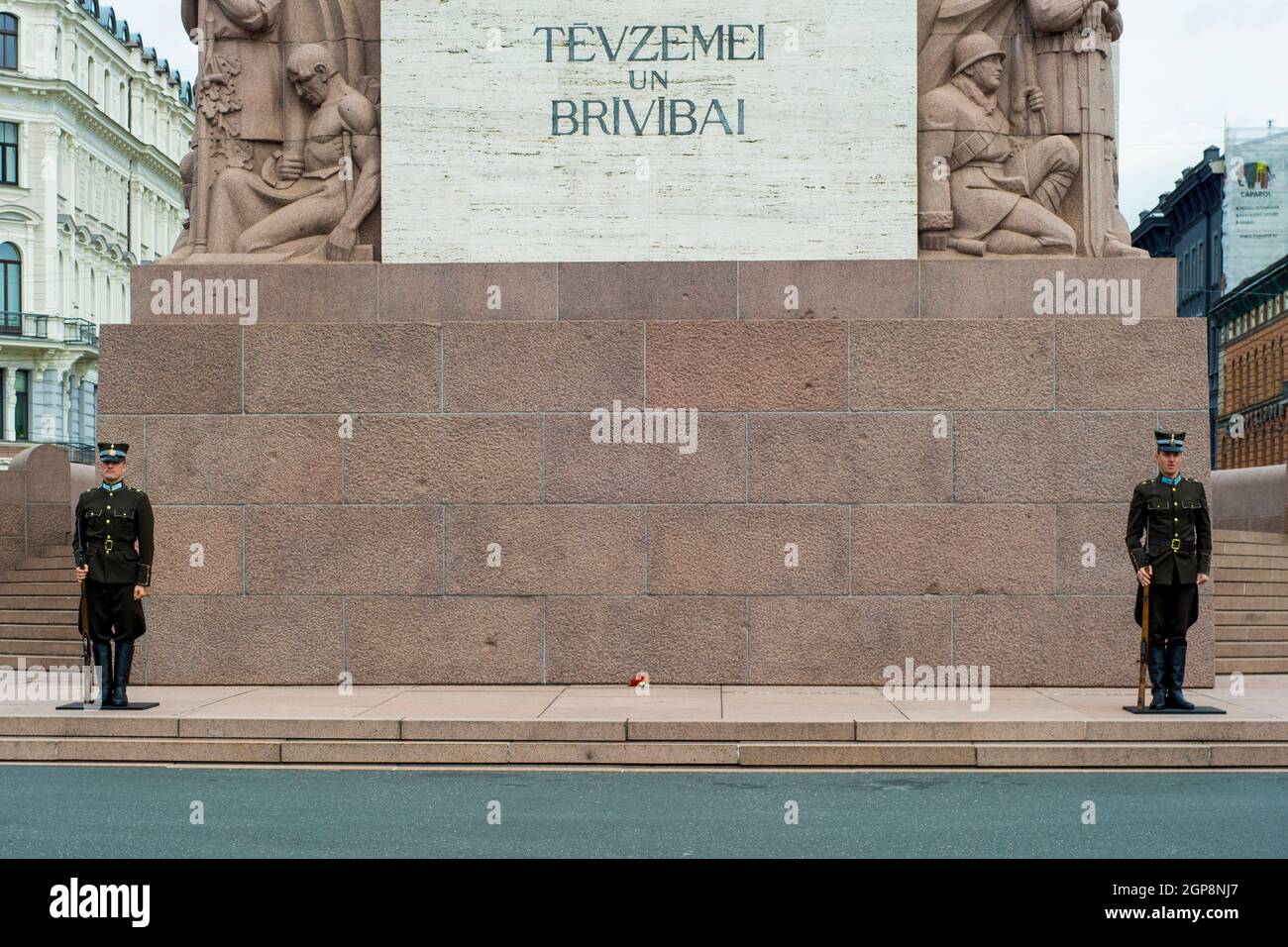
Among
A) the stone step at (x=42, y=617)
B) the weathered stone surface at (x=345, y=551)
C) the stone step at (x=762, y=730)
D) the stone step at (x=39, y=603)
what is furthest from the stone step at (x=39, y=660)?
the stone step at (x=762, y=730)

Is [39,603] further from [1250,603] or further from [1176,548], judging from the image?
[1250,603]

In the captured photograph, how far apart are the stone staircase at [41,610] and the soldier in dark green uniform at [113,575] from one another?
327 centimetres

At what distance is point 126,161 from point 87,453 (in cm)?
1623

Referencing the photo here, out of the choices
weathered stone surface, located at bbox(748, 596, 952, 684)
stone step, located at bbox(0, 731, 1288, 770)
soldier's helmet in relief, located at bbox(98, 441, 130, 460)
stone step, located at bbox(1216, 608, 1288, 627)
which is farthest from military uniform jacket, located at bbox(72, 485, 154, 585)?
stone step, located at bbox(1216, 608, 1288, 627)

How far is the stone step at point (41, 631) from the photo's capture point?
687 inches

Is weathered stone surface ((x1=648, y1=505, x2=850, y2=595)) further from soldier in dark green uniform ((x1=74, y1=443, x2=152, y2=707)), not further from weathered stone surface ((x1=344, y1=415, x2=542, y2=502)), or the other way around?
soldier in dark green uniform ((x1=74, y1=443, x2=152, y2=707))

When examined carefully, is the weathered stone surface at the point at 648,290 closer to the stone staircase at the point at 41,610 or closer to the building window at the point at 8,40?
the stone staircase at the point at 41,610

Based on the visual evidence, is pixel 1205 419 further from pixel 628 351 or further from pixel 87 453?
pixel 87 453

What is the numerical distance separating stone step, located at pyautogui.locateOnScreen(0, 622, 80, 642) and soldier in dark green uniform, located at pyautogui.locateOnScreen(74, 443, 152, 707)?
13.6ft

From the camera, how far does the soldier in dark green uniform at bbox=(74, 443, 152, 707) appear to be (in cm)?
1344

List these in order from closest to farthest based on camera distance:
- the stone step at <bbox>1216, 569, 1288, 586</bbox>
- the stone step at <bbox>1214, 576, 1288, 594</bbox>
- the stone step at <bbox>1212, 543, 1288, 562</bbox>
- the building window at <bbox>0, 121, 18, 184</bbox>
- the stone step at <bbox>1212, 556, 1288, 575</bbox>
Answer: the stone step at <bbox>1214, 576, 1288, 594</bbox> → the stone step at <bbox>1216, 569, 1288, 586</bbox> → the stone step at <bbox>1212, 556, 1288, 575</bbox> → the stone step at <bbox>1212, 543, 1288, 562</bbox> → the building window at <bbox>0, 121, 18, 184</bbox>

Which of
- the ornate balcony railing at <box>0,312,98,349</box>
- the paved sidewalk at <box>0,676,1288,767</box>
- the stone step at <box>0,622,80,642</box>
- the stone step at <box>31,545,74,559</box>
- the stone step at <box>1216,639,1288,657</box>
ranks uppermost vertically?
the ornate balcony railing at <box>0,312,98,349</box>

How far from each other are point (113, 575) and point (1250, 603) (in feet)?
41.2

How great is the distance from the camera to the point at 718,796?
10500mm
